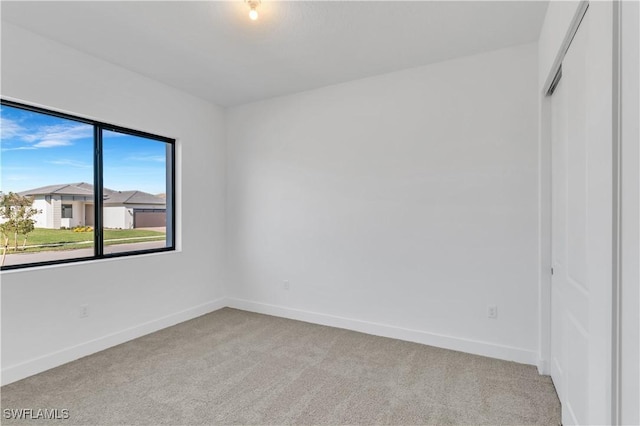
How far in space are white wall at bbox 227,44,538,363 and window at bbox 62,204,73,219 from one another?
1857 millimetres

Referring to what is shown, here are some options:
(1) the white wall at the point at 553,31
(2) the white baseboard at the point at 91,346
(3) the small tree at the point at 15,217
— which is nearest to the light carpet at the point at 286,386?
(2) the white baseboard at the point at 91,346

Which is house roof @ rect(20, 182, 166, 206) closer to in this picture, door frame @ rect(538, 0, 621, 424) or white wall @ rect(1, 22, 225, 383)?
white wall @ rect(1, 22, 225, 383)

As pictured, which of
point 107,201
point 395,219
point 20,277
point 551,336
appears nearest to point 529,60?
point 395,219

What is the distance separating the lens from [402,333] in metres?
3.24

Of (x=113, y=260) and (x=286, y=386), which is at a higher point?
(x=113, y=260)

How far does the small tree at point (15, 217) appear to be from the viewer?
101 inches

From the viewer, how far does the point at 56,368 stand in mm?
2639

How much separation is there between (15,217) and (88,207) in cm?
54

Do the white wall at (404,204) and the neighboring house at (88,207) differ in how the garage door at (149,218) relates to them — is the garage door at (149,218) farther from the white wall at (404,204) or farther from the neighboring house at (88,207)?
the white wall at (404,204)

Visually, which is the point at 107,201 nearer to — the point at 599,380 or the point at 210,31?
the point at 210,31

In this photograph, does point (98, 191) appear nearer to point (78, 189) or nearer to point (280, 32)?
point (78, 189)

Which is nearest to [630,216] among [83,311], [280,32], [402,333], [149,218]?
[280,32]

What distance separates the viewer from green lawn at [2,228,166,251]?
2.73m

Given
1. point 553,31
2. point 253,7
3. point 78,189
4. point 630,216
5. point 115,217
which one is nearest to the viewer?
point 630,216
